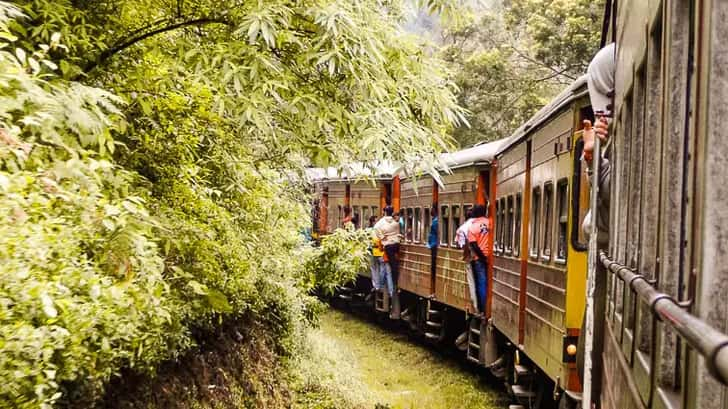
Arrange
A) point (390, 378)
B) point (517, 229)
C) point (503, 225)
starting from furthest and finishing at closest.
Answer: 1. point (390, 378)
2. point (503, 225)
3. point (517, 229)

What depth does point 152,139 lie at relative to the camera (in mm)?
6543

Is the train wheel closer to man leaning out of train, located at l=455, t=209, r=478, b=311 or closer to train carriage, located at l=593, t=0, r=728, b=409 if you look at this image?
train carriage, located at l=593, t=0, r=728, b=409

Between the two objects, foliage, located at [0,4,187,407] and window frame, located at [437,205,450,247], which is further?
window frame, located at [437,205,450,247]

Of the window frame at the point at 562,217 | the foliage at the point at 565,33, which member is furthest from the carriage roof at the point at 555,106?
the foliage at the point at 565,33

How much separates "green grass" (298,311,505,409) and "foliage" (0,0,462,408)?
360 centimetres

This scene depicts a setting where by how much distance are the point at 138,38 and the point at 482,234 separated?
24.2 ft

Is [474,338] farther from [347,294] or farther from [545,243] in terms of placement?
[347,294]

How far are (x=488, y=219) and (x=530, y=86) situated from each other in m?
15.2

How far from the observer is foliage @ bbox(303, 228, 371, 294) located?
1125 centimetres

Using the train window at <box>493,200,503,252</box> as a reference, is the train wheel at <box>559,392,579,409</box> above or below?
below

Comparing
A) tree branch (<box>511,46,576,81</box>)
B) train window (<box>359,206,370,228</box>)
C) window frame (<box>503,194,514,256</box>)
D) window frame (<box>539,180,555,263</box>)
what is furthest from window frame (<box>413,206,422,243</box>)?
tree branch (<box>511,46,576,81</box>)

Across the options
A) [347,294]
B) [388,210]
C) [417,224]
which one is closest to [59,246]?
[417,224]

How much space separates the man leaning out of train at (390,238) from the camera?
1808 centimetres

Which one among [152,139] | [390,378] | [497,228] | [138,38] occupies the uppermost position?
[138,38]
